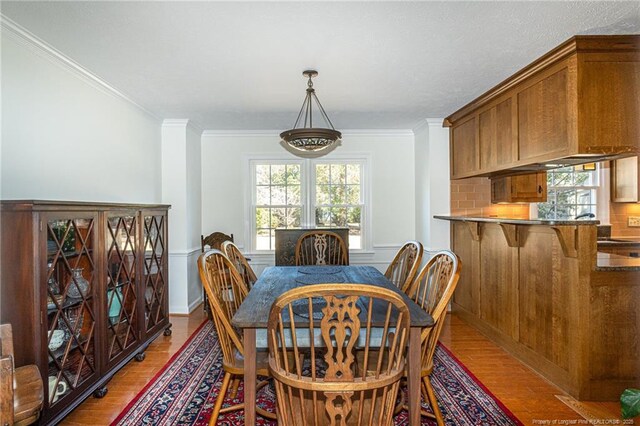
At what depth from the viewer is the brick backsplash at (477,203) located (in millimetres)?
4359

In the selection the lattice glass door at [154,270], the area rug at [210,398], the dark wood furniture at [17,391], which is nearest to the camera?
the dark wood furniture at [17,391]

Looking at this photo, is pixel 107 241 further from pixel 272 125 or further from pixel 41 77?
pixel 272 125

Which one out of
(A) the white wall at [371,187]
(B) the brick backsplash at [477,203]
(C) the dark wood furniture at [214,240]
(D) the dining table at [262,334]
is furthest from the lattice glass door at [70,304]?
(B) the brick backsplash at [477,203]

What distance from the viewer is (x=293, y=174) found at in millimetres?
5043

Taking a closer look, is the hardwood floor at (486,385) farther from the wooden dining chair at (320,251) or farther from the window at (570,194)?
the window at (570,194)

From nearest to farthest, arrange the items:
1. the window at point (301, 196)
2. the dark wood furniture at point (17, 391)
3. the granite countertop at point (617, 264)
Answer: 1. the dark wood furniture at point (17, 391)
2. the granite countertop at point (617, 264)
3. the window at point (301, 196)

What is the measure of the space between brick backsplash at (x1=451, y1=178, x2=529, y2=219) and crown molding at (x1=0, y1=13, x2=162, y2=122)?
3791 mm

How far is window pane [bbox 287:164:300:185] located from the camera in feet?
16.5

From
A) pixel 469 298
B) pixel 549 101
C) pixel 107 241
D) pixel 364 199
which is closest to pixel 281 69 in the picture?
pixel 107 241

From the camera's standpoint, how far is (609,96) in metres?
2.40

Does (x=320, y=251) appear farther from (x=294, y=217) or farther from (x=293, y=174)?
(x=293, y=174)

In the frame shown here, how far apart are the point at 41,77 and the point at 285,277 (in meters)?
2.15

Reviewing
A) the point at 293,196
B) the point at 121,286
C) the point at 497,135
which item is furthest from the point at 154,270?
the point at 497,135

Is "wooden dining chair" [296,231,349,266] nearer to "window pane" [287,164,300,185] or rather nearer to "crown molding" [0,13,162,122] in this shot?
"window pane" [287,164,300,185]
